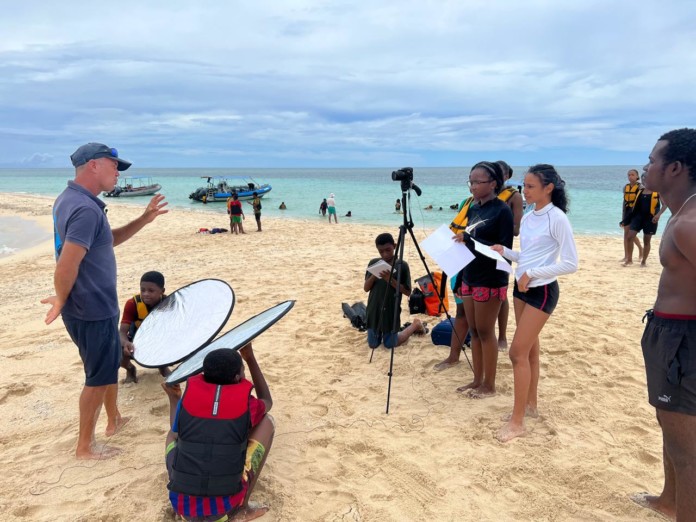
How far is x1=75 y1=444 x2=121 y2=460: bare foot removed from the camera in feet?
10.5

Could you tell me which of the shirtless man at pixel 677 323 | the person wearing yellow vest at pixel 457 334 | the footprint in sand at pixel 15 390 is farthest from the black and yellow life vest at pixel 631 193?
the footprint in sand at pixel 15 390

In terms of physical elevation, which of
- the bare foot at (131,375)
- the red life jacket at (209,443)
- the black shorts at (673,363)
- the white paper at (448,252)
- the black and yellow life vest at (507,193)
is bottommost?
the bare foot at (131,375)

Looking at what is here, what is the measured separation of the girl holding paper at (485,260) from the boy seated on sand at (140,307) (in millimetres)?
2816

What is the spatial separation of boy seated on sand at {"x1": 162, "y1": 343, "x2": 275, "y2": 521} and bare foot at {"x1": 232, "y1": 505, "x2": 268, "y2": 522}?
0.05m

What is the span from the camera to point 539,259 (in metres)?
3.20

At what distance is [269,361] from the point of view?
192 inches

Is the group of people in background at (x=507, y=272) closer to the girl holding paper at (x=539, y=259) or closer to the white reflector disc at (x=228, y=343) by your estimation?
the girl holding paper at (x=539, y=259)

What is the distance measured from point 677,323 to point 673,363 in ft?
0.61

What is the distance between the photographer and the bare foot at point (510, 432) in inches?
132

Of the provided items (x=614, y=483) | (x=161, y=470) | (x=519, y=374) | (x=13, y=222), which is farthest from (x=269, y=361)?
(x=13, y=222)

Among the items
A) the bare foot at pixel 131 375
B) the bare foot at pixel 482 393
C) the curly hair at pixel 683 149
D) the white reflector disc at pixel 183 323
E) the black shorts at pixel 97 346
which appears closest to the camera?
the curly hair at pixel 683 149

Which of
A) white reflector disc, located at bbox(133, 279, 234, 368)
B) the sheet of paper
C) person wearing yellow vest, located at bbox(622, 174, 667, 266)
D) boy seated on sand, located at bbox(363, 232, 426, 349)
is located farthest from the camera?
person wearing yellow vest, located at bbox(622, 174, 667, 266)

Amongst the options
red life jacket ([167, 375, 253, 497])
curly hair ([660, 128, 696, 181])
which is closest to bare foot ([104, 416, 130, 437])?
red life jacket ([167, 375, 253, 497])

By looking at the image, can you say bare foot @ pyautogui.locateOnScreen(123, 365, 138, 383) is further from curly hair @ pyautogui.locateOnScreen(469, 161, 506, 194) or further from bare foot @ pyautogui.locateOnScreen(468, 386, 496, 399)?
curly hair @ pyautogui.locateOnScreen(469, 161, 506, 194)
